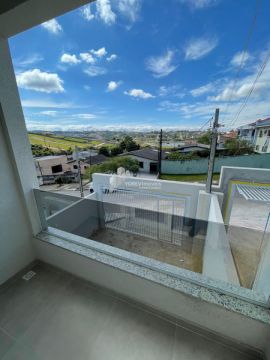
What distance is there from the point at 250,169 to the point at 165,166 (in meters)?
2.39

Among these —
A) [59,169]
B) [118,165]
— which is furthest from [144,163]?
[59,169]

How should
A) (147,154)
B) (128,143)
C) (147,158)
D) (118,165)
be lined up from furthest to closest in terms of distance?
(118,165)
(147,158)
(147,154)
(128,143)

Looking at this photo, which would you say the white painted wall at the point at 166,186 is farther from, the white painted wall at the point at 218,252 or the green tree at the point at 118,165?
the white painted wall at the point at 218,252

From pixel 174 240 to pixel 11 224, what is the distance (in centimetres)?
182

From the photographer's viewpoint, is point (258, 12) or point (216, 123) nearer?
point (258, 12)

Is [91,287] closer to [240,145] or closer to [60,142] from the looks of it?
[60,142]

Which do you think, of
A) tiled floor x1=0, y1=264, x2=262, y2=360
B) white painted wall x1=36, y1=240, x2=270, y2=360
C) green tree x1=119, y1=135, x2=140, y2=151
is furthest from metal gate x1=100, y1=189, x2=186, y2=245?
green tree x1=119, y1=135, x2=140, y2=151

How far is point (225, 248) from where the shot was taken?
5.10ft

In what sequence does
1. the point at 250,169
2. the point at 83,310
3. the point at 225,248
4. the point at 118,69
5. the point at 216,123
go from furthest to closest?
the point at 250,169, the point at 118,69, the point at 216,123, the point at 225,248, the point at 83,310

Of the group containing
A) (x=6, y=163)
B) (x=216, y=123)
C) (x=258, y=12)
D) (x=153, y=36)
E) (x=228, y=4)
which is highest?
(x=153, y=36)

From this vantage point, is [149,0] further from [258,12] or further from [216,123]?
[216,123]

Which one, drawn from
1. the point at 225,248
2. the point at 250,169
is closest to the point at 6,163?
the point at 225,248

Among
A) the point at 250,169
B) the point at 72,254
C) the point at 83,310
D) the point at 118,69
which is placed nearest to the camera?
the point at 83,310

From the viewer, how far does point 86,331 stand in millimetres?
951
